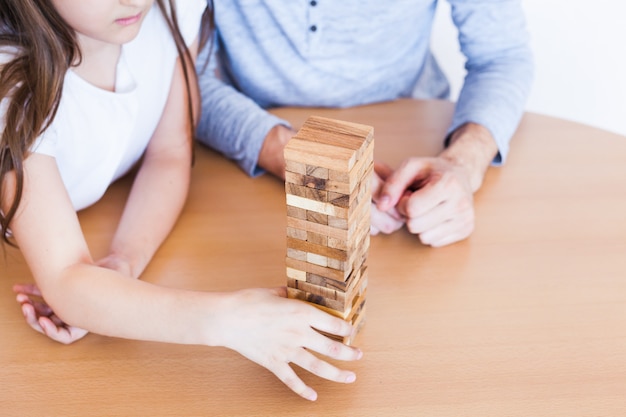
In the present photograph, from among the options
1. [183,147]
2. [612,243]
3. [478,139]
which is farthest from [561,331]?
[183,147]

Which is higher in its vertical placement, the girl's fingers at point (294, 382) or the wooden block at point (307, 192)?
the wooden block at point (307, 192)

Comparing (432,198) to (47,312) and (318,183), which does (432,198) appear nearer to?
(318,183)

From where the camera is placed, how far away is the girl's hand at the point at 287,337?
735mm

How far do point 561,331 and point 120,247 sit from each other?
1.75 feet

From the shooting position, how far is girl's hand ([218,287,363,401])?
735mm

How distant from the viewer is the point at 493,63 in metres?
1.25

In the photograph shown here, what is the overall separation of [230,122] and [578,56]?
4.08ft

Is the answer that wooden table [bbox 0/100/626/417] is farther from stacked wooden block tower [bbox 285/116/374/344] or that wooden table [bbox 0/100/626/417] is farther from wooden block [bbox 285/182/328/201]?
wooden block [bbox 285/182/328/201]

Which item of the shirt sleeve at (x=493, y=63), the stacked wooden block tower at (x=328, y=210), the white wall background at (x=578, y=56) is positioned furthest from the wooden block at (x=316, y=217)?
the white wall background at (x=578, y=56)

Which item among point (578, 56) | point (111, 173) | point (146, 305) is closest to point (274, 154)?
point (111, 173)

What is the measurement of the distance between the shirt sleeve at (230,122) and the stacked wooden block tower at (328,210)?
14.4 inches

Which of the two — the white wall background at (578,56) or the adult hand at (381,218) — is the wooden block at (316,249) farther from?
the white wall background at (578,56)

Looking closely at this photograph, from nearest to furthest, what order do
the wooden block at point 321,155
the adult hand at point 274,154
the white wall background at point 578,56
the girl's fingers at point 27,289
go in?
the wooden block at point 321,155 < the girl's fingers at point 27,289 < the adult hand at point 274,154 < the white wall background at point 578,56

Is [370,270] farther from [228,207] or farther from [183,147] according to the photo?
[183,147]
